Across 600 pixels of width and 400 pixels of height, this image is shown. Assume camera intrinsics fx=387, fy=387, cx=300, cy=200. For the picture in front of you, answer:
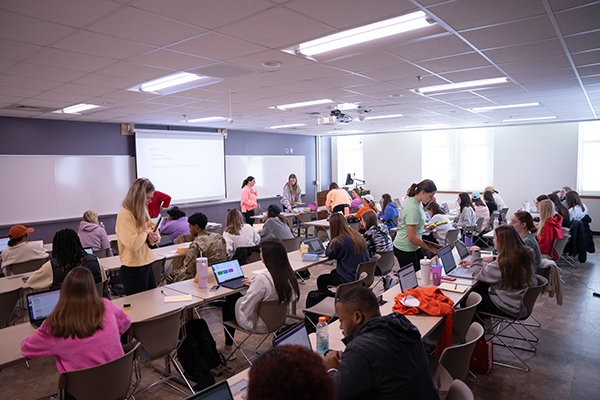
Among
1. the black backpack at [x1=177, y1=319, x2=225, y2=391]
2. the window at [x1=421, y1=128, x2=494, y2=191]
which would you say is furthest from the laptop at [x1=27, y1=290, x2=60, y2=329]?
the window at [x1=421, y1=128, x2=494, y2=191]

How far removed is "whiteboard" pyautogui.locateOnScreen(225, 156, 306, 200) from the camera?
1152 cm

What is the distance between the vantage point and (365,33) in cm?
326

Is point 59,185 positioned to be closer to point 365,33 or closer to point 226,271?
point 226,271

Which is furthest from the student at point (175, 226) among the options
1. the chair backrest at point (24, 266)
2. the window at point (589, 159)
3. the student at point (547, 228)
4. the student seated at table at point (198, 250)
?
the window at point (589, 159)

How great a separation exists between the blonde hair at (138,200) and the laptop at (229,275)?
84cm

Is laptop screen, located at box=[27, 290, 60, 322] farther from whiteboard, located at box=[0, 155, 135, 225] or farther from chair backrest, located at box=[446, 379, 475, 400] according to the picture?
whiteboard, located at box=[0, 155, 135, 225]

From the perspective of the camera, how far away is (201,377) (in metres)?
3.36

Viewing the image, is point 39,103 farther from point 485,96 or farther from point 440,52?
point 485,96

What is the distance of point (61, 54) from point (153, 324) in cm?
254

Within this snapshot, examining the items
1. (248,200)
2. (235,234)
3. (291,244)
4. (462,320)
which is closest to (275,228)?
(291,244)

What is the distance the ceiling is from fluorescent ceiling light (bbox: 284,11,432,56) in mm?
113

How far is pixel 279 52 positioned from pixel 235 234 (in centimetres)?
269

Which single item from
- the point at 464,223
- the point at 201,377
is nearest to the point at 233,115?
the point at 464,223

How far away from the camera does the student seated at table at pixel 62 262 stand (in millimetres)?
3766
